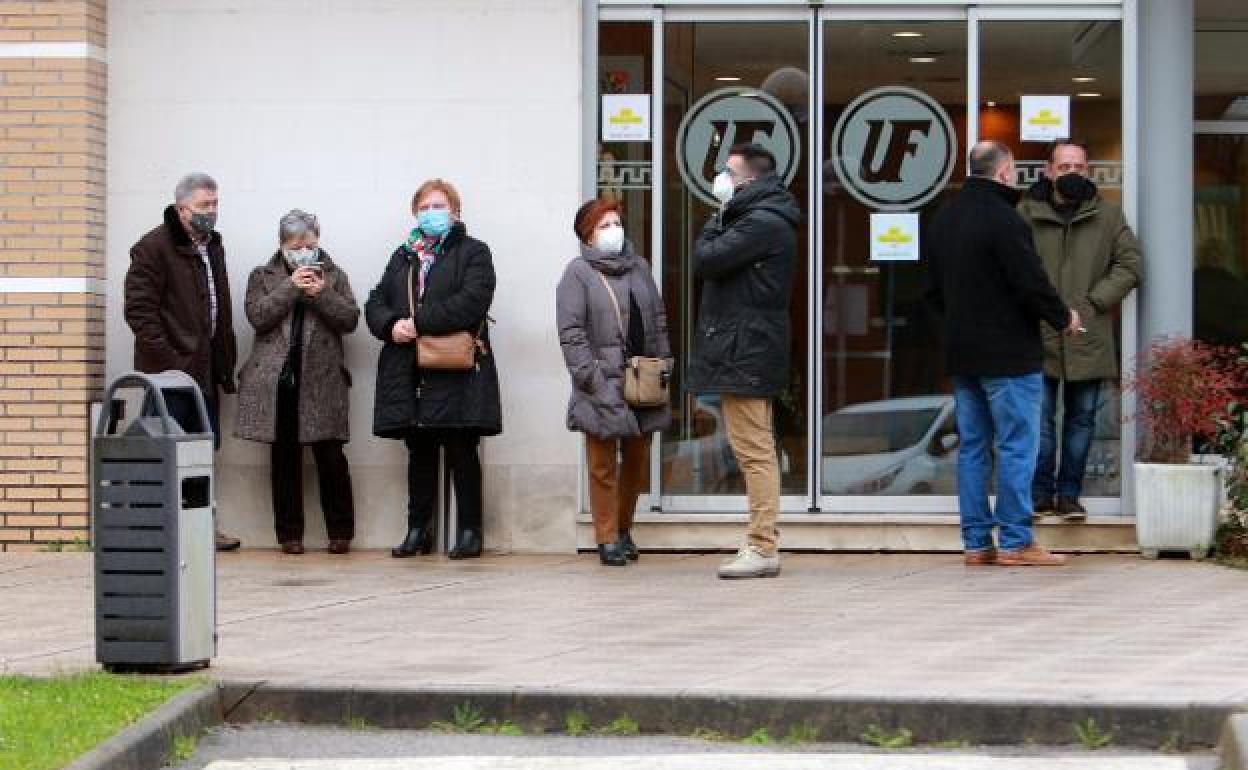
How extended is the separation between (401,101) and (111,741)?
275 inches

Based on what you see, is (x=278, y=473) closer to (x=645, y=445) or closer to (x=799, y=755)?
(x=645, y=445)

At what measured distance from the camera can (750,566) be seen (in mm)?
11750

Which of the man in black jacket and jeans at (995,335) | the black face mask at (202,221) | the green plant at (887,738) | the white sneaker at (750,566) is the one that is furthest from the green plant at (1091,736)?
the black face mask at (202,221)

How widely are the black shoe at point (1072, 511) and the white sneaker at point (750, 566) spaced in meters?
2.05

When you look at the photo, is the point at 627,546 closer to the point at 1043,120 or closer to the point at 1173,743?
the point at 1043,120

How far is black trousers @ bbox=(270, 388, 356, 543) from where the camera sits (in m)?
13.2

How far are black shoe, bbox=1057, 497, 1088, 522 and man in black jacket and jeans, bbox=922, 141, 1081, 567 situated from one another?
2.49ft

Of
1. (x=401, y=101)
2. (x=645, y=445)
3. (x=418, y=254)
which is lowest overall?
(x=645, y=445)

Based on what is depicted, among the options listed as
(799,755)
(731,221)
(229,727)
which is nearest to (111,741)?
(229,727)

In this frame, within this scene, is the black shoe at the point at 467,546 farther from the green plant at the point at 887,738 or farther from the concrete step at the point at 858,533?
the green plant at the point at 887,738

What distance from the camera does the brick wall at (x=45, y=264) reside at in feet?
43.5

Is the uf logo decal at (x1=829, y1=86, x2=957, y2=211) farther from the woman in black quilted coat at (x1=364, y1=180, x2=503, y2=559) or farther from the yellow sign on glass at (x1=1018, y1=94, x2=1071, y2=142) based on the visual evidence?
the woman in black quilted coat at (x1=364, y1=180, x2=503, y2=559)

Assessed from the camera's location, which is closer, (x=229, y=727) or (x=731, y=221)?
(x=229, y=727)

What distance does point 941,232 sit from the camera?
1220cm
